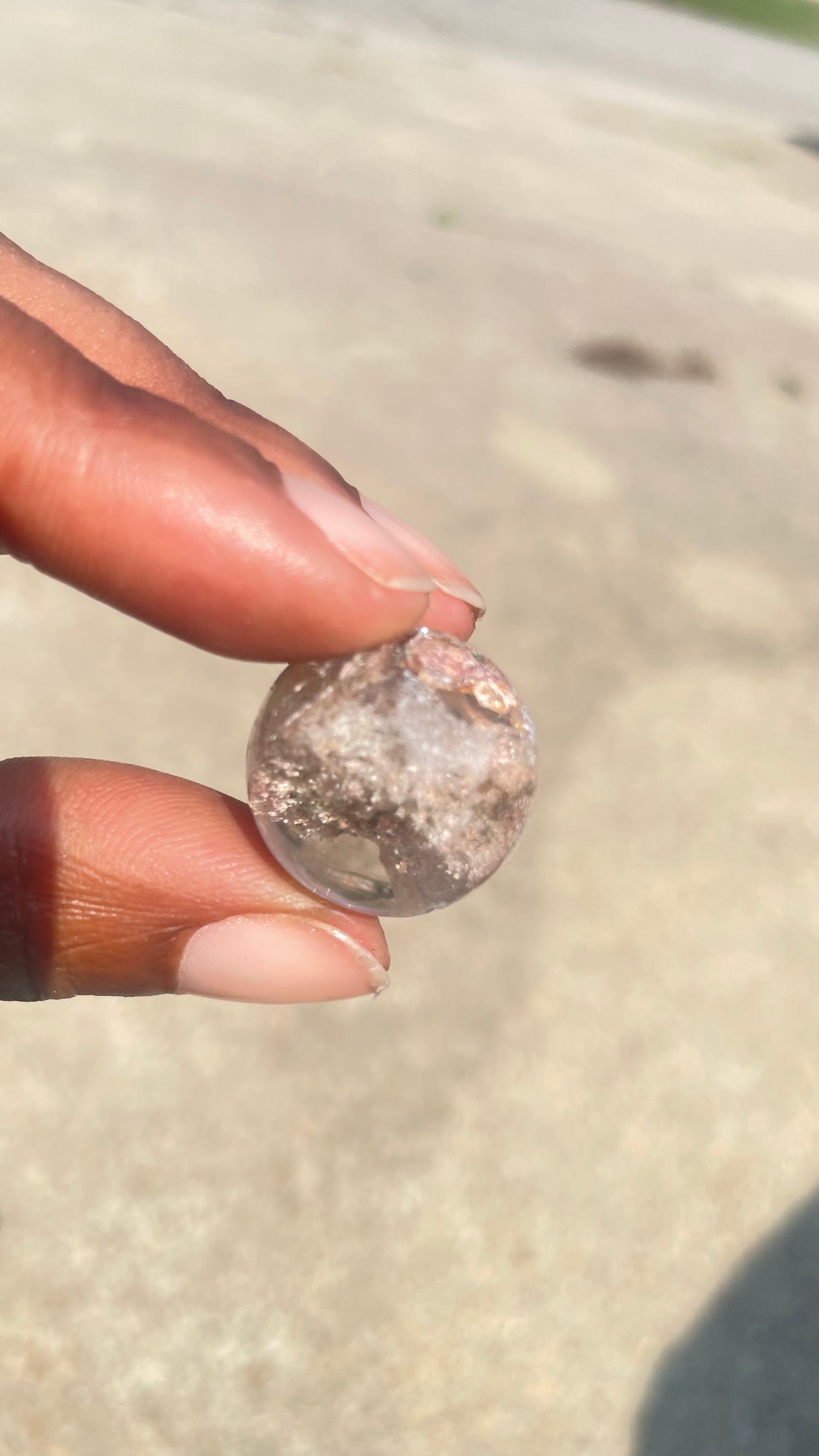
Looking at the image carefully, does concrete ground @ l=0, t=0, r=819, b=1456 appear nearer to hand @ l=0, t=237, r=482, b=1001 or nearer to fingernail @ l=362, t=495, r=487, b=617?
hand @ l=0, t=237, r=482, b=1001

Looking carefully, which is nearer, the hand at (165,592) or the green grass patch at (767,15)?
the hand at (165,592)

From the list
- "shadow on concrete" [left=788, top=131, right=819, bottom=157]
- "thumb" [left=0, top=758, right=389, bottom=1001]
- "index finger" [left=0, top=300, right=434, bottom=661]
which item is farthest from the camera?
"shadow on concrete" [left=788, top=131, right=819, bottom=157]

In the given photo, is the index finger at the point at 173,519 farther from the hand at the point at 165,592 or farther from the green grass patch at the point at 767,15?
the green grass patch at the point at 767,15

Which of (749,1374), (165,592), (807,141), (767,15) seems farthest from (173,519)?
(767,15)

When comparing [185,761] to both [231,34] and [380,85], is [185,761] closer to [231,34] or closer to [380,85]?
[380,85]

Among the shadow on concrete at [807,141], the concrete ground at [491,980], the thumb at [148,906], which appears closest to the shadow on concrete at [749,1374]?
the concrete ground at [491,980]

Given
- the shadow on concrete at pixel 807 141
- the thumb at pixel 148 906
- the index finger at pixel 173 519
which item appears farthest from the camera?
the shadow on concrete at pixel 807 141

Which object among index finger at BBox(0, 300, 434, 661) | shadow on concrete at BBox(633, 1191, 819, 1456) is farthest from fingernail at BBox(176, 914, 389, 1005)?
shadow on concrete at BBox(633, 1191, 819, 1456)
